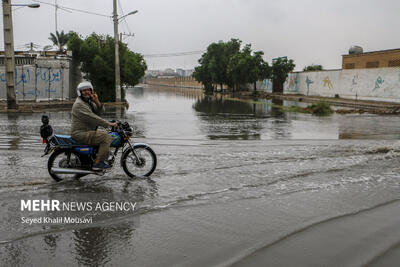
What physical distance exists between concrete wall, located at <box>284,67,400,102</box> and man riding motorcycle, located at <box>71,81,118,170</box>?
111 feet

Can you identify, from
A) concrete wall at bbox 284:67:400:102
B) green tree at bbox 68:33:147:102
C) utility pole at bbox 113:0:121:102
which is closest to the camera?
→ utility pole at bbox 113:0:121:102

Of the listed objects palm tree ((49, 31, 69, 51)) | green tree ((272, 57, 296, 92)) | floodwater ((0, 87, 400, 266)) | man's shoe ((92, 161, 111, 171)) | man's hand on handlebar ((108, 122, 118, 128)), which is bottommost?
floodwater ((0, 87, 400, 266))

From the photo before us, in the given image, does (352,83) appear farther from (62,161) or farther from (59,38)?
(59,38)

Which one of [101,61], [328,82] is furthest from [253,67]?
[101,61]

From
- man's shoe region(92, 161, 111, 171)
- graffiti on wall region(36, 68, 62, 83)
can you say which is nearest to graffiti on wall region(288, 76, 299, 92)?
graffiti on wall region(36, 68, 62, 83)

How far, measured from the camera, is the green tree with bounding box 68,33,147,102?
32.6m

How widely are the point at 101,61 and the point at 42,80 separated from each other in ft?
16.7

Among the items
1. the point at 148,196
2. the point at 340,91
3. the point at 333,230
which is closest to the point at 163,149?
the point at 148,196

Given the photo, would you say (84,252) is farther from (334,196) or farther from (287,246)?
(334,196)

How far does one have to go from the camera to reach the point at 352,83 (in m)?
42.4

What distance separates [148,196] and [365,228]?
10.2 feet

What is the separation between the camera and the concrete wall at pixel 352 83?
3578 centimetres

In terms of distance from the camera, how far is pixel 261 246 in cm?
429

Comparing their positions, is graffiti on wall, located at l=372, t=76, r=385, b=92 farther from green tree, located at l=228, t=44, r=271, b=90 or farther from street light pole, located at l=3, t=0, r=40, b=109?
street light pole, located at l=3, t=0, r=40, b=109
